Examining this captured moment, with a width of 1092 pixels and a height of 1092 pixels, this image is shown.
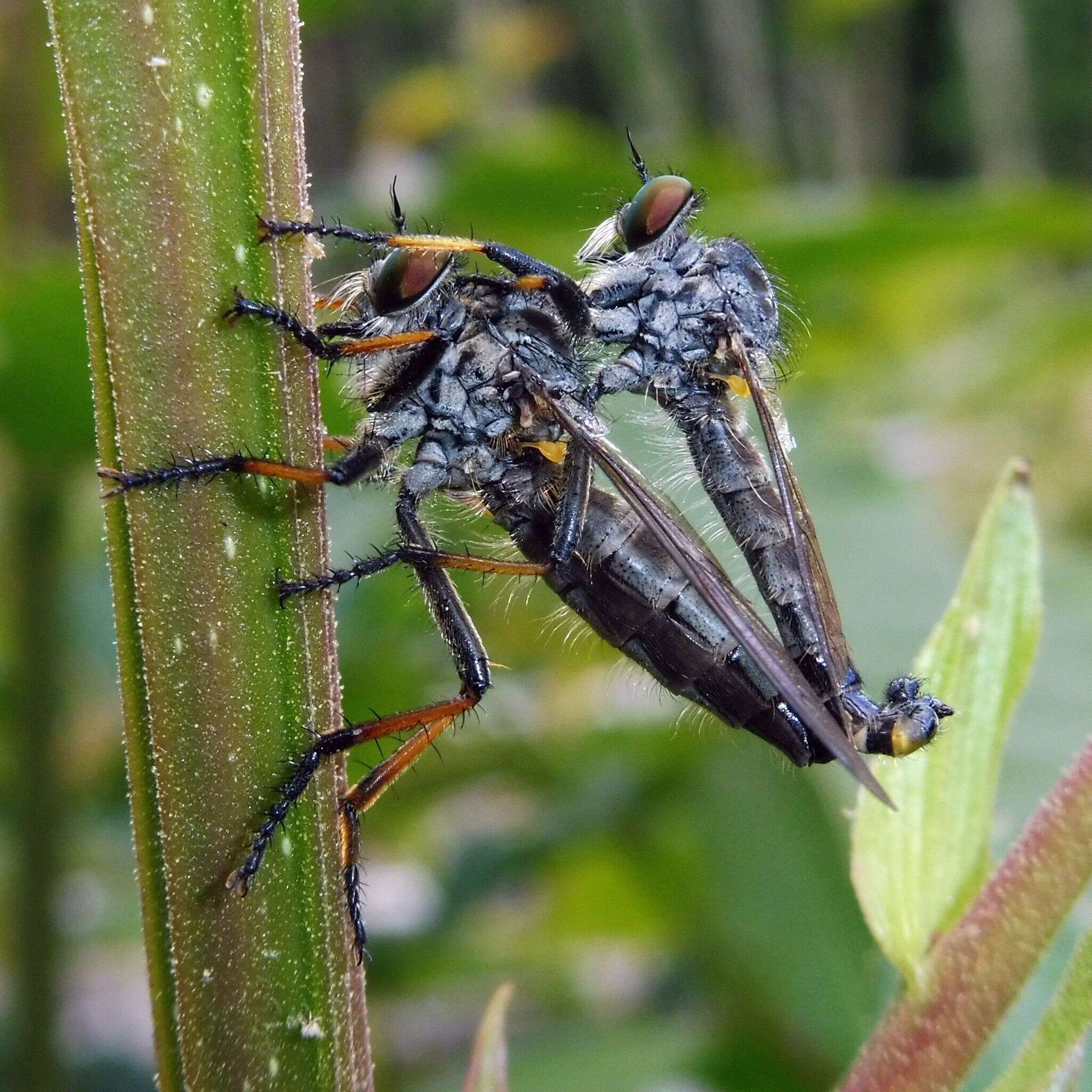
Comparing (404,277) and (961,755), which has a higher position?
(404,277)

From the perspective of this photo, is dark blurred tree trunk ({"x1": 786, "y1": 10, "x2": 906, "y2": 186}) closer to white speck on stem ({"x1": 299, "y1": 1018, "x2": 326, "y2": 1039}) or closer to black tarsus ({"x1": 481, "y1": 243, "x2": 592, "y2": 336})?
black tarsus ({"x1": 481, "y1": 243, "x2": 592, "y2": 336})

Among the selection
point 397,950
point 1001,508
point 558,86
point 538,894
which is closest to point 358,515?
point 397,950

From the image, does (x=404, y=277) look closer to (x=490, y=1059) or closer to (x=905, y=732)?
(x=905, y=732)

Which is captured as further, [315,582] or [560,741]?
[560,741]

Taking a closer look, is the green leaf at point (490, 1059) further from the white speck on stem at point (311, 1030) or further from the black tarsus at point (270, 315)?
the black tarsus at point (270, 315)

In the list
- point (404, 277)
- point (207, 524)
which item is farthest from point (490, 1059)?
point (404, 277)

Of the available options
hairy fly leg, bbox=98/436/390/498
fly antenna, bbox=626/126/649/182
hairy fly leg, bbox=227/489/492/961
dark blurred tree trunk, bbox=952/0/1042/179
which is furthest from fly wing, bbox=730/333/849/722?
dark blurred tree trunk, bbox=952/0/1042/179
